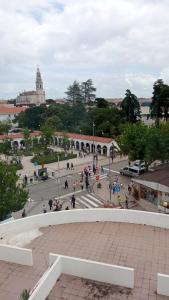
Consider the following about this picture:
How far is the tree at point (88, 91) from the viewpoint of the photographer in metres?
85.6

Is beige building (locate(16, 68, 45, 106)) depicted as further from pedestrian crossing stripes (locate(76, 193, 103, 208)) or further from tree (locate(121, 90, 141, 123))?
pedestrian crossing stripes (locate(76, 193, 103, 208))

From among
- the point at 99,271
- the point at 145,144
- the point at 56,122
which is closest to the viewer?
the point at 99,271

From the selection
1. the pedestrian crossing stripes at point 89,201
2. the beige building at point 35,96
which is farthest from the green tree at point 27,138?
the beige building at point 35,96

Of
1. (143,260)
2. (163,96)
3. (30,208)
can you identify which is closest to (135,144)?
(30,208)

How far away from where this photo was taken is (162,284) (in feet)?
28.8

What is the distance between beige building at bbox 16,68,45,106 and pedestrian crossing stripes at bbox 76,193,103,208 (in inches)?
3800

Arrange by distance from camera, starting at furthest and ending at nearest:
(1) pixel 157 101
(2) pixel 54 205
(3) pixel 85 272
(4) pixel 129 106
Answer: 1. (4) pixel 129 106
2. (1) pixel 157 101
3. (2) pixel 54 205
4. (3) pixel 85 272

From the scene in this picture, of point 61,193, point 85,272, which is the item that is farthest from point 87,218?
point 61,193

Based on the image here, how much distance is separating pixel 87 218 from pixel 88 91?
7489cm

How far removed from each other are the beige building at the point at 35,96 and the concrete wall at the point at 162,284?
11508 centimetres

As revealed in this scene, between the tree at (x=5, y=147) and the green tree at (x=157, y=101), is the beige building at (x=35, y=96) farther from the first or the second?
the tree at (x=5, y=147)

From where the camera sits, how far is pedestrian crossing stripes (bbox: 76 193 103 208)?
2657 cm

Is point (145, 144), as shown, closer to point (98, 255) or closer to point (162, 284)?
point (98, 255)

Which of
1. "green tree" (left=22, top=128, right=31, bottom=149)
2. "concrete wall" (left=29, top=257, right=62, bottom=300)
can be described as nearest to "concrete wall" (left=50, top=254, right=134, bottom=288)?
"concrete wall" (left=29, top=257, right=62, bottom=300)
